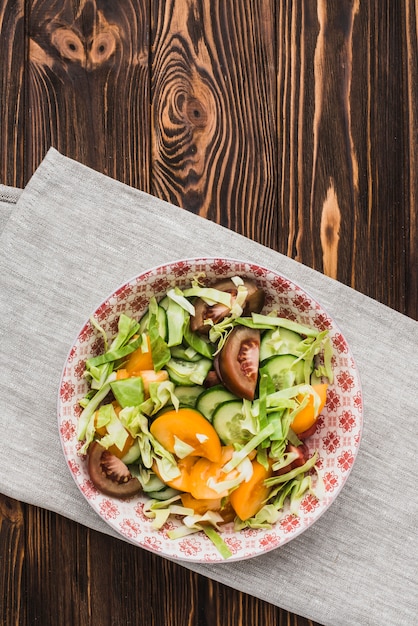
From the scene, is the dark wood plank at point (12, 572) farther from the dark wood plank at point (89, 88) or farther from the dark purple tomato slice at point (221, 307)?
the dark wood plank at point (89, 88)

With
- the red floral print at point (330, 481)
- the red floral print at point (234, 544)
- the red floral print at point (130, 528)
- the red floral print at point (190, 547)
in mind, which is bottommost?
the red floral print at point (234, 544)

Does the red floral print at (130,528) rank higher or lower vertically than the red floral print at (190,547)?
higher

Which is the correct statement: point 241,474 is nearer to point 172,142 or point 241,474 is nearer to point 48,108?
point 172,142

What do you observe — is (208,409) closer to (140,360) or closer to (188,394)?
(188,394)

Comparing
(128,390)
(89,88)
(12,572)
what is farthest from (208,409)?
(89,88)

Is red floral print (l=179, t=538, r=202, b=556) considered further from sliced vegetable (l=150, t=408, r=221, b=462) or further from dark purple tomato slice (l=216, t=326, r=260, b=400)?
dark purple tomato slice (l=216, t=326, r=260, b=400)

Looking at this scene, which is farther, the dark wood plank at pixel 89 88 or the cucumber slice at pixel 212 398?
the dark wood plank at pixel 89 88

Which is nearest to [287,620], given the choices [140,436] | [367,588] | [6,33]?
[367,588]

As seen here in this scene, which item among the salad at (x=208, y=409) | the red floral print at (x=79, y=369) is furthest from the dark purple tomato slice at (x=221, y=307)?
the red floral print at (x=79, y=369)
